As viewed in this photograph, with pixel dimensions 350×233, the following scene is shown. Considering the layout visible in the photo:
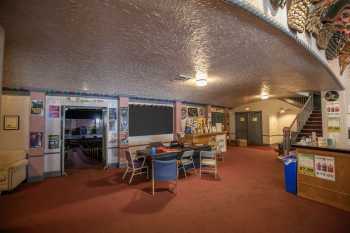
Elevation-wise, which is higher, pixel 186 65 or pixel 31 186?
pixel 186 65

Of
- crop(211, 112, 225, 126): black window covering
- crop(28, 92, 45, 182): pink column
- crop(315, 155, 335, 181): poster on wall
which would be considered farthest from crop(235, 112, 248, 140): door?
crop(28, 92, 45, 182): pink column

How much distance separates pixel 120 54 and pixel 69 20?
2.98 feet

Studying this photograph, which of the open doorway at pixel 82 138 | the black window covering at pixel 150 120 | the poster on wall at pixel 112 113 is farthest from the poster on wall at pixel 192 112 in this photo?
the open doorway at pixel 82 138

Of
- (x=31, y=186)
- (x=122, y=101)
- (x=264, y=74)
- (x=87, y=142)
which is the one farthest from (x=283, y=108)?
(x=31, y=186)

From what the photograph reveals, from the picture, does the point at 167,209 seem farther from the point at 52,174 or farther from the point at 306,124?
the point at 306,124

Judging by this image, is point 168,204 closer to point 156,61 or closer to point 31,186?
point 156,61

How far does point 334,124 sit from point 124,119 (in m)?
7.14

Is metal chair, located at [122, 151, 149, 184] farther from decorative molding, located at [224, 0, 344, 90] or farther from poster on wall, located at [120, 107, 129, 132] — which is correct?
decorative molding, located at [224, 0, 344, 90]

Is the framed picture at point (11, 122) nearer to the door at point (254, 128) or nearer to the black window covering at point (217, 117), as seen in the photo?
the black window covering at point (217, 117)

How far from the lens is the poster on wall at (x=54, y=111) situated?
4.89m

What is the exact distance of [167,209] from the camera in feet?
9.43

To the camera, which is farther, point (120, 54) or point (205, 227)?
point (120, 54)

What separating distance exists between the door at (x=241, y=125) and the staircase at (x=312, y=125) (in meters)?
4.36

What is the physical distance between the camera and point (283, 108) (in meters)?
9.80
